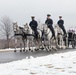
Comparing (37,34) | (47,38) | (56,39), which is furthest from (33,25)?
(56,39)

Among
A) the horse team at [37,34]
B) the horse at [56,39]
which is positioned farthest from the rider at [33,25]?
the horse at [56,39]

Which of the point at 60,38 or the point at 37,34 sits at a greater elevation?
the point at 37,34

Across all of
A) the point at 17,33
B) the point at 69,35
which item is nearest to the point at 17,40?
the point at 17,33

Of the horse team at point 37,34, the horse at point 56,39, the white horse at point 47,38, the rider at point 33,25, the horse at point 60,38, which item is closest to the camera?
the horse team at point 37,34

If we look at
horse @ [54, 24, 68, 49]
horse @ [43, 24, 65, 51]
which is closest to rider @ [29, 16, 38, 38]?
horse @ [43, 24, 65, 51]

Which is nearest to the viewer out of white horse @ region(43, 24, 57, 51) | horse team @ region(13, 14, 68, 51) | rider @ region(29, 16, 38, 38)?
horse team @ region(13, 14, 68, 51)

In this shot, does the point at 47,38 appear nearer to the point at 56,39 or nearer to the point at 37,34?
the point at 37,34

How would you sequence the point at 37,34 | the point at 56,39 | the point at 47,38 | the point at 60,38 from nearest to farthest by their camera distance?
the point at 37,34
the point at 47,38
the point at 56,39
the point at 60,38

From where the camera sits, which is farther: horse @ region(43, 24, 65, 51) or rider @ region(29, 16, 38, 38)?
horse @ region(43, 24, 65, 51)

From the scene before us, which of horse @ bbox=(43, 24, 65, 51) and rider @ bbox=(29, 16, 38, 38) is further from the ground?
rider @ bbox=(29, 16, 38, 38)

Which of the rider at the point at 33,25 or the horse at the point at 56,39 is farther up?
the rider at the point at 33,25

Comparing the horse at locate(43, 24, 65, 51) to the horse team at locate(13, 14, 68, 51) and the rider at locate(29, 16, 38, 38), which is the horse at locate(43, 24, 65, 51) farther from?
the rider at locate(29, 16, 38, 38)

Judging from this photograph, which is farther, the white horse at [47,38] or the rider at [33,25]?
the white horse at [47,38]

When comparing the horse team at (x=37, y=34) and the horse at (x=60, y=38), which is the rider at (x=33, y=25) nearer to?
the horse team at (x=37, y=34)
